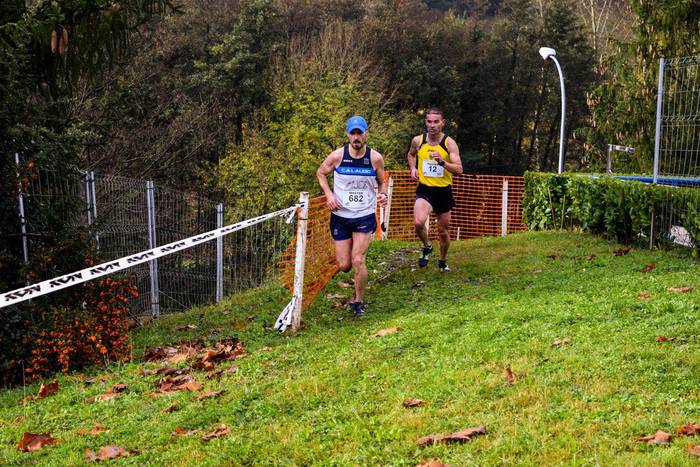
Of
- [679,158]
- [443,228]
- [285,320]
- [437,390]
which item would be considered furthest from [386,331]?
[679,158]

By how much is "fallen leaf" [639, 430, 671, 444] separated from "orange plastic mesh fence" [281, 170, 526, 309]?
521 centimetres

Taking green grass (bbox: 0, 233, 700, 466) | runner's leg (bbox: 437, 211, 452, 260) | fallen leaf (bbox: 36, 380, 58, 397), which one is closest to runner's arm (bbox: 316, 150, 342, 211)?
green grass (bbox: 0, 233, 700, 466)

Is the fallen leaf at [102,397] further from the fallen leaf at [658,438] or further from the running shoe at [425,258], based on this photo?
the running shoe at [425,258]

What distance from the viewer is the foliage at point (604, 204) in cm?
1112

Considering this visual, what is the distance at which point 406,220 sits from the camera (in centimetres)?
1827

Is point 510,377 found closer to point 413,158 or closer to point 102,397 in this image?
point 102,397

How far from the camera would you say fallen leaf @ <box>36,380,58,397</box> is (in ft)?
21.2

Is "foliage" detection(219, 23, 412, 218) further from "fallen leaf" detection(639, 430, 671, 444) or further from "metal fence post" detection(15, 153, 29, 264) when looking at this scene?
"fallen leaf" detection(639, 430, 671, 444)

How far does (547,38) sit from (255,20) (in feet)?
72.9

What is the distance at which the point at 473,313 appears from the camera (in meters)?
7.46

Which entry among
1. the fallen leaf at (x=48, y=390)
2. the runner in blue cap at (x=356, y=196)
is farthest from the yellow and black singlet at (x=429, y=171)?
the fallen leaf at (x=48, y=390)

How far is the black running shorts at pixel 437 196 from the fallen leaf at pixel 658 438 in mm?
6484

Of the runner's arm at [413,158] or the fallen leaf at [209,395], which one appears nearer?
the fallen leaf at [209,395]

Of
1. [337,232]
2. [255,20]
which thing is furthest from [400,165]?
[337,232]
